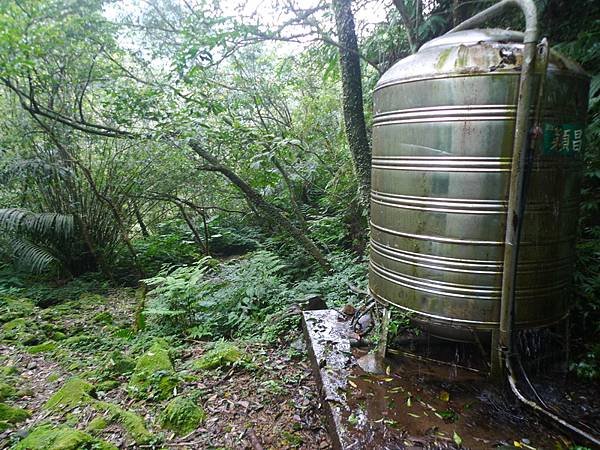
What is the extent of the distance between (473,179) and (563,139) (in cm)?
62

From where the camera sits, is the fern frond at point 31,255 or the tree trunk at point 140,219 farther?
the tree trunk at point 140,219

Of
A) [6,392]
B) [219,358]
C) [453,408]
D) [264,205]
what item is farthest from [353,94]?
[6,392]

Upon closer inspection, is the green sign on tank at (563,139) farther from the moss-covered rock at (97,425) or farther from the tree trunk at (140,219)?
the tree trunk at (140,219)

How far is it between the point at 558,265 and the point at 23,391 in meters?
4.49

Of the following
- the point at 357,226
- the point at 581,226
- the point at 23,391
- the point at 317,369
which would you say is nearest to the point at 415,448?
the point at 317,369

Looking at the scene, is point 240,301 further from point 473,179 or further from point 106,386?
point 473,179

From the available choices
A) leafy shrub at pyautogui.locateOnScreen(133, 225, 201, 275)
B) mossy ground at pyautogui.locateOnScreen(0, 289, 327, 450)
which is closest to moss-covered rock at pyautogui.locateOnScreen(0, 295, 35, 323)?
mossy ground at pyautogui.locateOnScreen(0, 289, 327, 450)

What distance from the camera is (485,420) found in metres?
2.21

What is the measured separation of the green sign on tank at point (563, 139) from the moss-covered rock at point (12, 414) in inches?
163

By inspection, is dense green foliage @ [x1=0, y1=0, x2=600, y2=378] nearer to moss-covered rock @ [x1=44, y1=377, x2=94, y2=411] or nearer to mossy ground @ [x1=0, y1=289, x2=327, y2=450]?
mossy ground @ [x1=0, y1=289, x2=327, y2=450]

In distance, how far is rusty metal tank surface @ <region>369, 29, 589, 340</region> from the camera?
212 centimetres

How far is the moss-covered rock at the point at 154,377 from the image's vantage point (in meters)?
3.06

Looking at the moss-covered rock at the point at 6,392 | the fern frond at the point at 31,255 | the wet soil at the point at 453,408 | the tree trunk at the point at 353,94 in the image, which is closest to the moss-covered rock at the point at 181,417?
the wet soil at the point at 453,408

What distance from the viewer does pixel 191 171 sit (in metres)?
7.54
